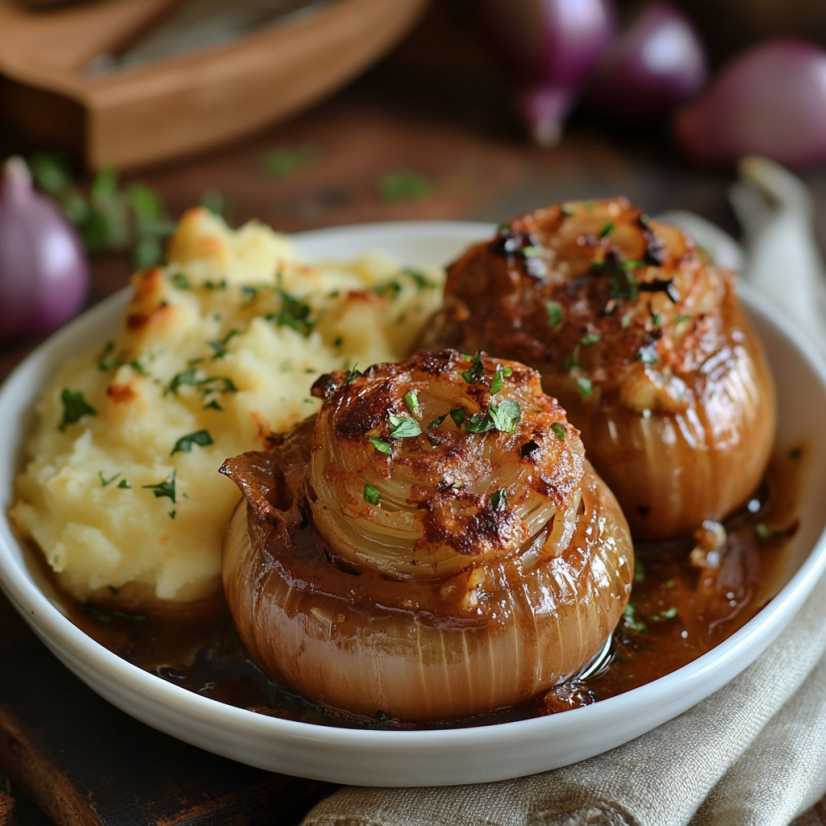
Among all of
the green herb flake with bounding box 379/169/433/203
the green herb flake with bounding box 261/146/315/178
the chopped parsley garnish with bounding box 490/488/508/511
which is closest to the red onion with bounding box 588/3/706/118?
the green herb flake with bounding box 379/169/433/203

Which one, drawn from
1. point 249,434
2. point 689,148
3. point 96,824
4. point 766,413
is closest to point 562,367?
point 766,413

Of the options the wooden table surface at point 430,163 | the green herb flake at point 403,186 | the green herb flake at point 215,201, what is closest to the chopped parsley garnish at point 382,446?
the wooden table surface at point 430,163

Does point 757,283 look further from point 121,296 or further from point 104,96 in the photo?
point 104,96

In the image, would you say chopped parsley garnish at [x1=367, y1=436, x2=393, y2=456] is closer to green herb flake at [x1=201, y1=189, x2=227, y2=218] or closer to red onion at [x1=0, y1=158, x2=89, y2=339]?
red onion at [x1=0, y1=158, x2=89, y2=339]

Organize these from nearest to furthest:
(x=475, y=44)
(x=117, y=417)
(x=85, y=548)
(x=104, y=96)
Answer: (x=85, y=548)
(x=117, y=417)
(x=104, y=96)
(x=475, y=44)

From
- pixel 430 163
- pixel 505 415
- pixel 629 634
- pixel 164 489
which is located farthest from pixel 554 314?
pixel 430 163

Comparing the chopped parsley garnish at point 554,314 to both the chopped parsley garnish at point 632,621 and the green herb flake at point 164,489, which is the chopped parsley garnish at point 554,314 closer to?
the chopped parsley garnish at point 632,621

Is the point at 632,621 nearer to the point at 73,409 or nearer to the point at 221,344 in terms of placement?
the point at 221,344
